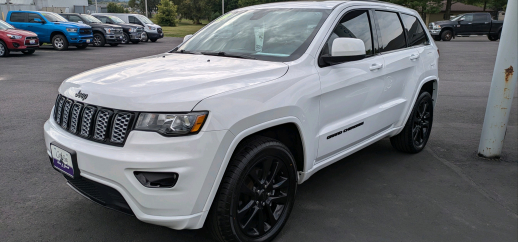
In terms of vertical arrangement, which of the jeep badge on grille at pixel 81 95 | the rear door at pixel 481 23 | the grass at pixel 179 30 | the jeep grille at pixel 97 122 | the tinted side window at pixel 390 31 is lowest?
the grass at pixel 179 30

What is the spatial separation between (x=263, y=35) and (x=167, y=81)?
128 centimetres

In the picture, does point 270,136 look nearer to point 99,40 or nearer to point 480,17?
point 99,40

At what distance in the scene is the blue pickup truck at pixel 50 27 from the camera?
59.9 ft

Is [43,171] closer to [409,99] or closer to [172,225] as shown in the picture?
[172,225]

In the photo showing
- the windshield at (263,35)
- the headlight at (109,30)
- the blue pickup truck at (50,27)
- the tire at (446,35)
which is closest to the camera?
the windshield at (263,35)

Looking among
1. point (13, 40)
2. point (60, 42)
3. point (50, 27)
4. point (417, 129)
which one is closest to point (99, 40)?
point (60, 42)

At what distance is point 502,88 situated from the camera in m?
4.82

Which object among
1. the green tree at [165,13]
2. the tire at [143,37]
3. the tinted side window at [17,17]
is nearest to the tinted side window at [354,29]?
the tinted side window at [17,17]

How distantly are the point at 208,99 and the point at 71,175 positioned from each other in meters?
1.05

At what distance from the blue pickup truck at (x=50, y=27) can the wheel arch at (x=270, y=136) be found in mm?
17818

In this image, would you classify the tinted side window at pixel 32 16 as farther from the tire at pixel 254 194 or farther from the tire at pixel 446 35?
the tire at pixel 446 35

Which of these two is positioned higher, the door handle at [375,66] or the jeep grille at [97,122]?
the door handle at [375,66]

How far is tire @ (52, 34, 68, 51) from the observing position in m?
18.5

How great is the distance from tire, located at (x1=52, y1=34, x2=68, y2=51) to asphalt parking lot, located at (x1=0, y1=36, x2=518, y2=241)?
13.8 metres
